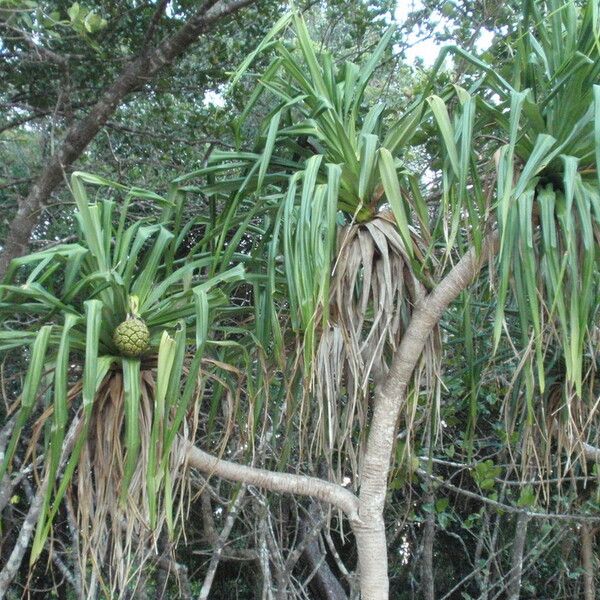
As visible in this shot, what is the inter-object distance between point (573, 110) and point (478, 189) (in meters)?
0.33

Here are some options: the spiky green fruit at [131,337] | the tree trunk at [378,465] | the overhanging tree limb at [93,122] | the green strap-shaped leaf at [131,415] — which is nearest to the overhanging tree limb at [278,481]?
the tree trunk at [378,465]

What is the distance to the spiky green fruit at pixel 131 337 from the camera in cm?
223

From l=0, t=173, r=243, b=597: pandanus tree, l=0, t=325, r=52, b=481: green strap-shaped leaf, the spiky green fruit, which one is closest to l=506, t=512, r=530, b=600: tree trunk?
l=0, t=173, r=243, b=597: pandanus tree

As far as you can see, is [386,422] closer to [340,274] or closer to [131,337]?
[340,274]

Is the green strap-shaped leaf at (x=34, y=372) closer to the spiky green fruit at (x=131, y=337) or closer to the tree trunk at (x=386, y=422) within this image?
the spiky green fruit at (x=131, y=337)

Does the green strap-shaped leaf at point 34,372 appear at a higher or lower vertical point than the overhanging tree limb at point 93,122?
lower

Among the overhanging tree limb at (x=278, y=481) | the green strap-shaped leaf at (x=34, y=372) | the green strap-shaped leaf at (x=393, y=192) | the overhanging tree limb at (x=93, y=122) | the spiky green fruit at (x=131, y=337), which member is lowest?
the overhanging tree limb at (x=278, y=481)

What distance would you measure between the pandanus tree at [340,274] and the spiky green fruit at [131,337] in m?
0.03

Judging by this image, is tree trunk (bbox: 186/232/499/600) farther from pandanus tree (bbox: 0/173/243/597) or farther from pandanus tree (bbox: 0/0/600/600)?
pandanus tree (bbox: 0/173/243/597)

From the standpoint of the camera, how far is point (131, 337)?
2.23 metres

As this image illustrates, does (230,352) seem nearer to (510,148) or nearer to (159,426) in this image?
(159,426)

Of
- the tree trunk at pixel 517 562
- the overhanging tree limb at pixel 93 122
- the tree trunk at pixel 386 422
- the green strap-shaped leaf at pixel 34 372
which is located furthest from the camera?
the tree trunk at pixel 517 562

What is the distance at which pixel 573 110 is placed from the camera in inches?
88.3

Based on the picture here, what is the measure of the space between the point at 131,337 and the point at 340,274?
61 cm
